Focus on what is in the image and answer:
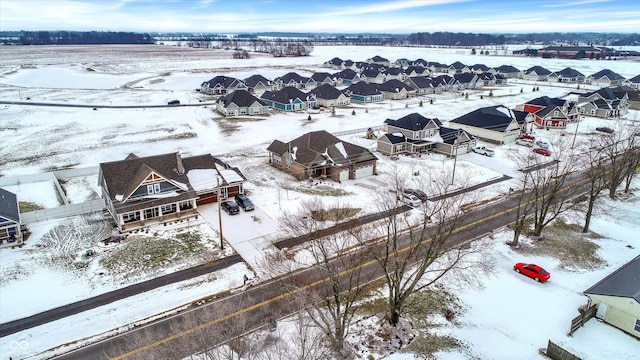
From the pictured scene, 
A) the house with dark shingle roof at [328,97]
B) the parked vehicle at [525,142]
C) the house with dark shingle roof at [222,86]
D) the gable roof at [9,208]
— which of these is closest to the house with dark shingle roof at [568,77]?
the house with dark shingle roof at [328,97]

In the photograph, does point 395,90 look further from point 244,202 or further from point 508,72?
point 244,202

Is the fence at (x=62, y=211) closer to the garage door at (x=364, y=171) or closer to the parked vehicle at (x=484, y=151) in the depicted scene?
the garage door at (x=364, y=171)

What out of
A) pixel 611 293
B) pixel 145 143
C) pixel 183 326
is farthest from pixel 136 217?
pixel 611 293

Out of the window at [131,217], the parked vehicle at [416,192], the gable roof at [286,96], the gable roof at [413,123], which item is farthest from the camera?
the gable roof at [286,96]

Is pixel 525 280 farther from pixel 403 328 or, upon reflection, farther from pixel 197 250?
pixel 197 250

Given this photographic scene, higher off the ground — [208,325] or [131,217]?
[131,217]

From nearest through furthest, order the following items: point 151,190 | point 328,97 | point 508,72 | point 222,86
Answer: point 151,190 < point 328,97 < point 222,86 < point 508,72

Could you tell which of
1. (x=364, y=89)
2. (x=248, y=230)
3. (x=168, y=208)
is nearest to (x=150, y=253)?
(x=168, y=208)
